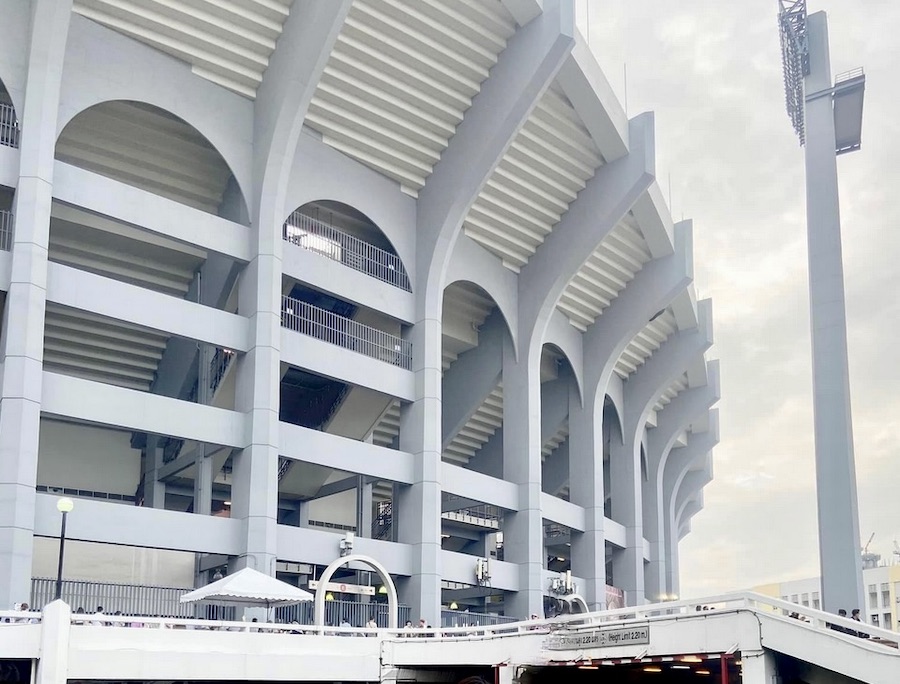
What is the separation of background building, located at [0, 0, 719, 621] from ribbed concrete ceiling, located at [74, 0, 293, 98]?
8 cm

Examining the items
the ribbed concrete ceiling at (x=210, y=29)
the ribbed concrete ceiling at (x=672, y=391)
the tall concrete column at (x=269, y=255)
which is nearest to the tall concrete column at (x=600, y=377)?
the ribbed concrete ceiling at (x=672, y=391)

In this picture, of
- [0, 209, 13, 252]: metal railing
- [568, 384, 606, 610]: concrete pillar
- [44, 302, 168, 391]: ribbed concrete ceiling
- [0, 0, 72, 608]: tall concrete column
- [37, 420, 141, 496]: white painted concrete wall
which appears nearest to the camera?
[0, 0, 72, 608]: tall concrete column

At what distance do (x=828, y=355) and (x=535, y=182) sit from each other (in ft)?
37.3

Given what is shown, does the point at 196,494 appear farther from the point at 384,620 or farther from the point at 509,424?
the point at 509,424

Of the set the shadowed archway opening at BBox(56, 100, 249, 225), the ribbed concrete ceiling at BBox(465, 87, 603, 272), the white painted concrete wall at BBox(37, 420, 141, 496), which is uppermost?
the ribbed concrete ceiling at BBox(465, 87, 603, 272)

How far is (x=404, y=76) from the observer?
3195 centimetres

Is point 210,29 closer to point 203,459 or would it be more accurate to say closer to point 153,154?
point 153,154

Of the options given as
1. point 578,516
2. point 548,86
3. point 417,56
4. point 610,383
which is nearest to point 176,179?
point 417,56

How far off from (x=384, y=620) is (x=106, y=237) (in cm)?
1470

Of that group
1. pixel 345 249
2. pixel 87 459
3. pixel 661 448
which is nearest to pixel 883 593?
pixel 661 448

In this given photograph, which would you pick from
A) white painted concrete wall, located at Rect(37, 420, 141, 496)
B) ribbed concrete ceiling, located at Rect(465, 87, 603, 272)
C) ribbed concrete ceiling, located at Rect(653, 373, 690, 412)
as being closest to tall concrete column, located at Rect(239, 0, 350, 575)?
ribbed concrete ceiling, located at Rect(465, 87, 603, 272)

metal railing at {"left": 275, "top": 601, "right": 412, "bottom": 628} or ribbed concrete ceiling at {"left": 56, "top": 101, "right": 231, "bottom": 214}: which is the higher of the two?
ribbed concrete ceiling at {"left": 56, "top": 101, "right": 231, "bottom": 214}

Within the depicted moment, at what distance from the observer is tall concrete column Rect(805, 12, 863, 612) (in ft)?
104

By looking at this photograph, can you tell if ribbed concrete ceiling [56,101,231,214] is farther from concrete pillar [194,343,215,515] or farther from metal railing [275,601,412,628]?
metal railing [275,601,412,628]
